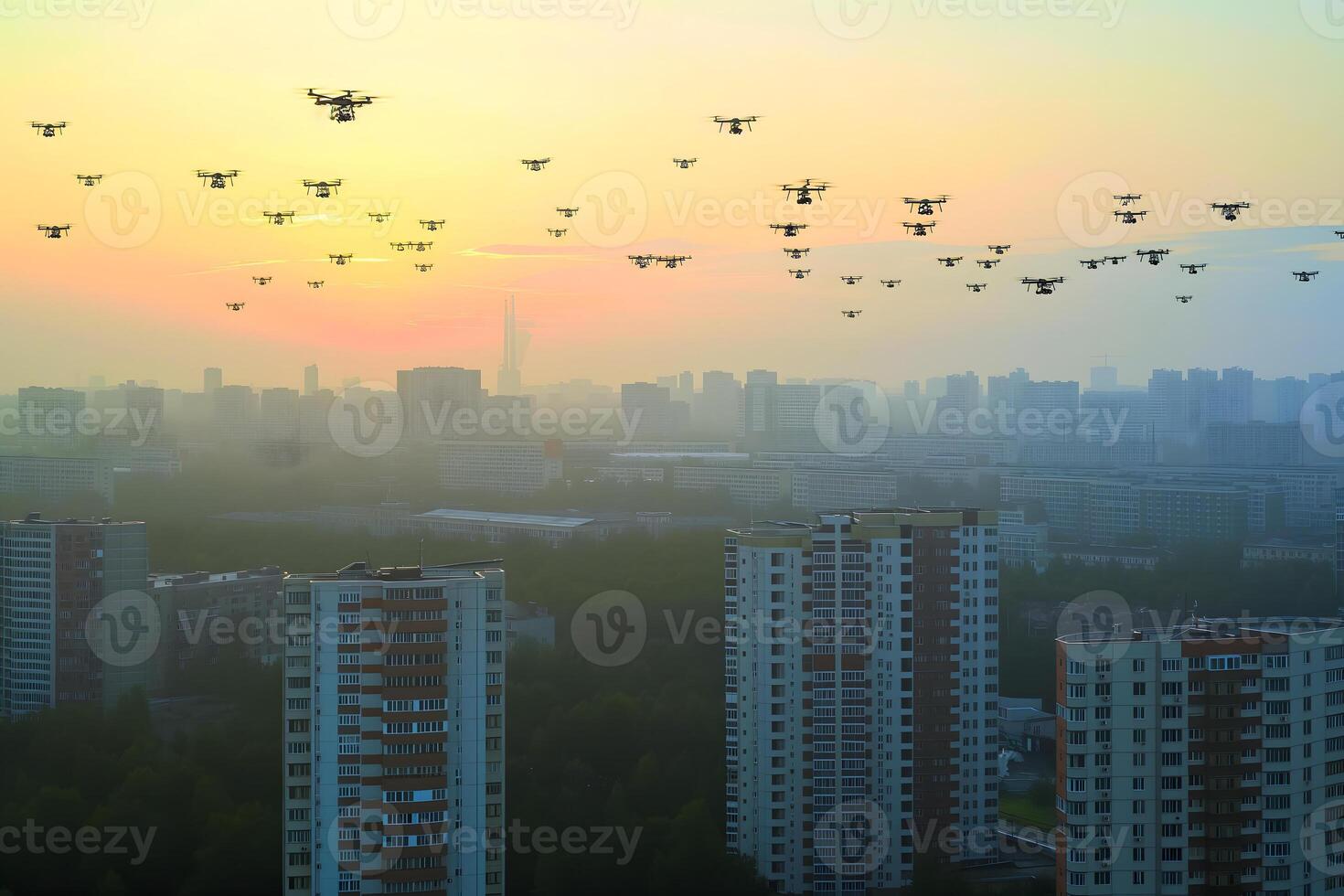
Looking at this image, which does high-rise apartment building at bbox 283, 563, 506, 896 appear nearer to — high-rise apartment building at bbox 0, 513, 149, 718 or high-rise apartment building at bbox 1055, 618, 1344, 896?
high-rise apartment building at bbox 1055, 618, 1344, 896

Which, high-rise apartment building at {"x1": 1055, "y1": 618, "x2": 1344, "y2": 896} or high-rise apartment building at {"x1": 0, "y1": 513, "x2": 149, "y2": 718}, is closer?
high-rise apartment building at {"x1": 1055, "y1": 618, "x2": 1344, "y2": 896}

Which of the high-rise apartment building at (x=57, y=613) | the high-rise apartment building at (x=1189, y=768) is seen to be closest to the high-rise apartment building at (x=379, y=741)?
the high-rise apartment building at (x=1189, y=768)

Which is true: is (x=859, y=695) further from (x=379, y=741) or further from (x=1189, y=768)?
(x=379, y=741)

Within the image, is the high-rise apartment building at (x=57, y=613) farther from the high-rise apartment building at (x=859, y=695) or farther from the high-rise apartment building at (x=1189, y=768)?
the high-rise apartment building at (x=1189, y=768)

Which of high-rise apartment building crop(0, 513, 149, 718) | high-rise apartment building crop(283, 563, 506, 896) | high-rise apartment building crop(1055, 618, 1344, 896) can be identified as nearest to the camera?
high-rise apartment building crop(1055, 618, 1344, 896)

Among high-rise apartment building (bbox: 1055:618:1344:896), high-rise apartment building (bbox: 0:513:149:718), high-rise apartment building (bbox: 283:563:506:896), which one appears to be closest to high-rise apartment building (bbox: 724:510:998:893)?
high-rise apartment building (bbox: 1055:618:1344:896)

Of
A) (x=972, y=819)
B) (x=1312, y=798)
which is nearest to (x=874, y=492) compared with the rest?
(x=972, y=819)
